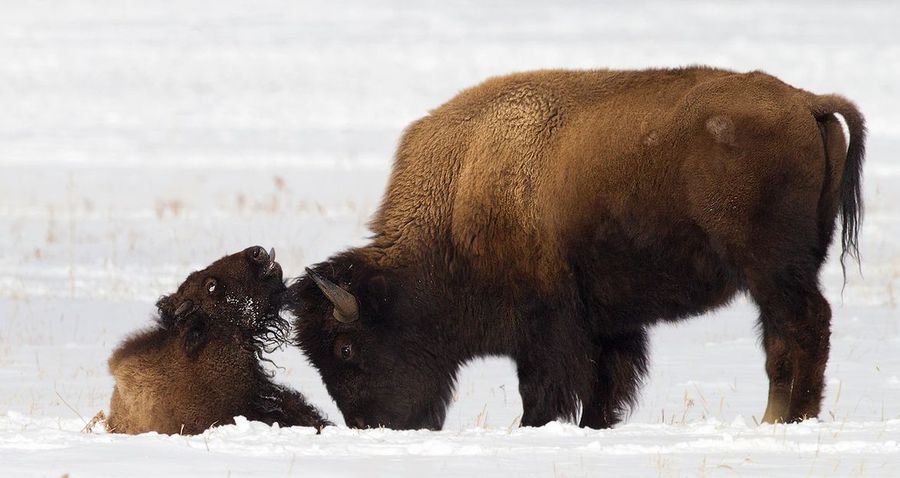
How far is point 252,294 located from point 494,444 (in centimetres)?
213

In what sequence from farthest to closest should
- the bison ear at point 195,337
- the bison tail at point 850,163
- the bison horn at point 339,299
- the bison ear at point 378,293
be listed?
the bison ear at point 378,293 → the bison horn at point 339,299 → the bison ear at point 195,337 → the bison tail at point 850,163

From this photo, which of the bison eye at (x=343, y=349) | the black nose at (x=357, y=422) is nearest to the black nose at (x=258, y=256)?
the bison eye at (x=343, y=349)

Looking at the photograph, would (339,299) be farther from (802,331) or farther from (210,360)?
(802,331)

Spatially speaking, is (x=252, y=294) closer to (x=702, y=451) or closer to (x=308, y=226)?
(x=702, y=451)

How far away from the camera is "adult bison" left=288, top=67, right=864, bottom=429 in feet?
21.0

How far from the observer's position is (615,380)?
7.32m

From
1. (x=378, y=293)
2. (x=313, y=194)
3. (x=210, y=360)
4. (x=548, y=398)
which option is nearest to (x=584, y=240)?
(x=548, y=398)

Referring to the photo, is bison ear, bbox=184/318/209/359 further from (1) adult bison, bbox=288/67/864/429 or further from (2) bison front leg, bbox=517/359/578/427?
(2) bison front leg, bbox=517/359/578/427

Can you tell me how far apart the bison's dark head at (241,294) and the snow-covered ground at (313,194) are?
Result: 878 millimetres

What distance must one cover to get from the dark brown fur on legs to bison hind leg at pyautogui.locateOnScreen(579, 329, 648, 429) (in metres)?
1.41

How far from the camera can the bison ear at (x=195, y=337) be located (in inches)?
264

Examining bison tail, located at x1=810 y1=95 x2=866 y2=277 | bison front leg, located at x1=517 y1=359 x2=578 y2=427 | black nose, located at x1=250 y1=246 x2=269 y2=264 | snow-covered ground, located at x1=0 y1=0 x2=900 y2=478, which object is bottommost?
snow-covered ground, located at x1=0 y1=0 x2=900 y2=478

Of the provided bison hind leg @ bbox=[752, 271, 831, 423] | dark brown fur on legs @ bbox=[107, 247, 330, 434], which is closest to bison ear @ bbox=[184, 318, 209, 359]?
dark brown fur on legs @ bbox=[107, 247, 330, 434]

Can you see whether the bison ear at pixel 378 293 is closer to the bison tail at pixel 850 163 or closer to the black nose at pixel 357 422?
the black nose at pixel 357 422
